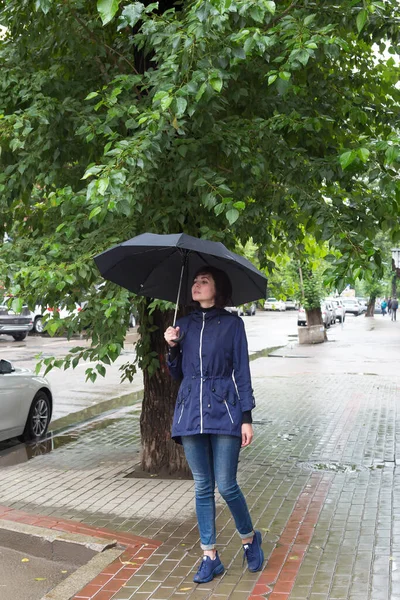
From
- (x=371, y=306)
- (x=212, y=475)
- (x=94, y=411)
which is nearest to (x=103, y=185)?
(x=212, y=475)

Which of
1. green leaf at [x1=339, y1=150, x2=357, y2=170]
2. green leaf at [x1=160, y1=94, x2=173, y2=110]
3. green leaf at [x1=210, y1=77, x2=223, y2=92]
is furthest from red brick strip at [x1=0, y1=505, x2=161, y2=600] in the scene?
green leaf at [x1=210, y1=77, x2=223, y2=92]

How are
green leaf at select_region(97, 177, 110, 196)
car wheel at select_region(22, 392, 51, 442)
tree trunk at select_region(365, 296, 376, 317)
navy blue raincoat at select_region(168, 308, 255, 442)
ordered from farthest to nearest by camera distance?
tree trunk at select_region(365, 296, 376, 317) → car wheel at select_region(22, 392, 51, 442) → green leaf at select_region(97, 177, 110, 196) → navy blue raincoat at select_region(168, 308, 255, 442)

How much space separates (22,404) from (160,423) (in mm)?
2946

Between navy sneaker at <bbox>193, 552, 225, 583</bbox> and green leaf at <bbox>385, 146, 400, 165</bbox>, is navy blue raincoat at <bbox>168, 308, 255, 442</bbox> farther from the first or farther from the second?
green leaf at <bbox>385, 146, 400, 165</bbox>

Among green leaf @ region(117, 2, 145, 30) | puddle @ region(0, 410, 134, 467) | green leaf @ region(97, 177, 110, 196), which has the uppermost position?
green leaf @ region(117, 2, 145, 30)

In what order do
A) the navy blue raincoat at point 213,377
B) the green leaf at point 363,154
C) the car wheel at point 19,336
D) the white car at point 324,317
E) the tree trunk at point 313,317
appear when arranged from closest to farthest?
the navy blue raincoat at point 213,377 < the green leaf at point 363,154 < the car wheel at point 19,336 < the tree trunk at point 313,317 < the white car at point 324,317

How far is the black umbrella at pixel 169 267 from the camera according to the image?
17.4 ft

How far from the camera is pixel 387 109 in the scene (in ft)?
27.0

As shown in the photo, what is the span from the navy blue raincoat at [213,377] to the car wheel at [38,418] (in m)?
6.23

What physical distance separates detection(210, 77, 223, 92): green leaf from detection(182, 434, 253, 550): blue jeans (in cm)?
227

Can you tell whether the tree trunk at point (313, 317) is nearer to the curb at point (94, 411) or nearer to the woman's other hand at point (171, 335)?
the curb at point (94, 411)

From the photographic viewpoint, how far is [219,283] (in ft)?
17.3

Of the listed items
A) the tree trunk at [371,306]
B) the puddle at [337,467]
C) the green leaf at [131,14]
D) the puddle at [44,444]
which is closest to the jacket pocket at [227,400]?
the green leaf at [131,14]

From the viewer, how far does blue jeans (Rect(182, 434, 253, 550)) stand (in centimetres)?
501
